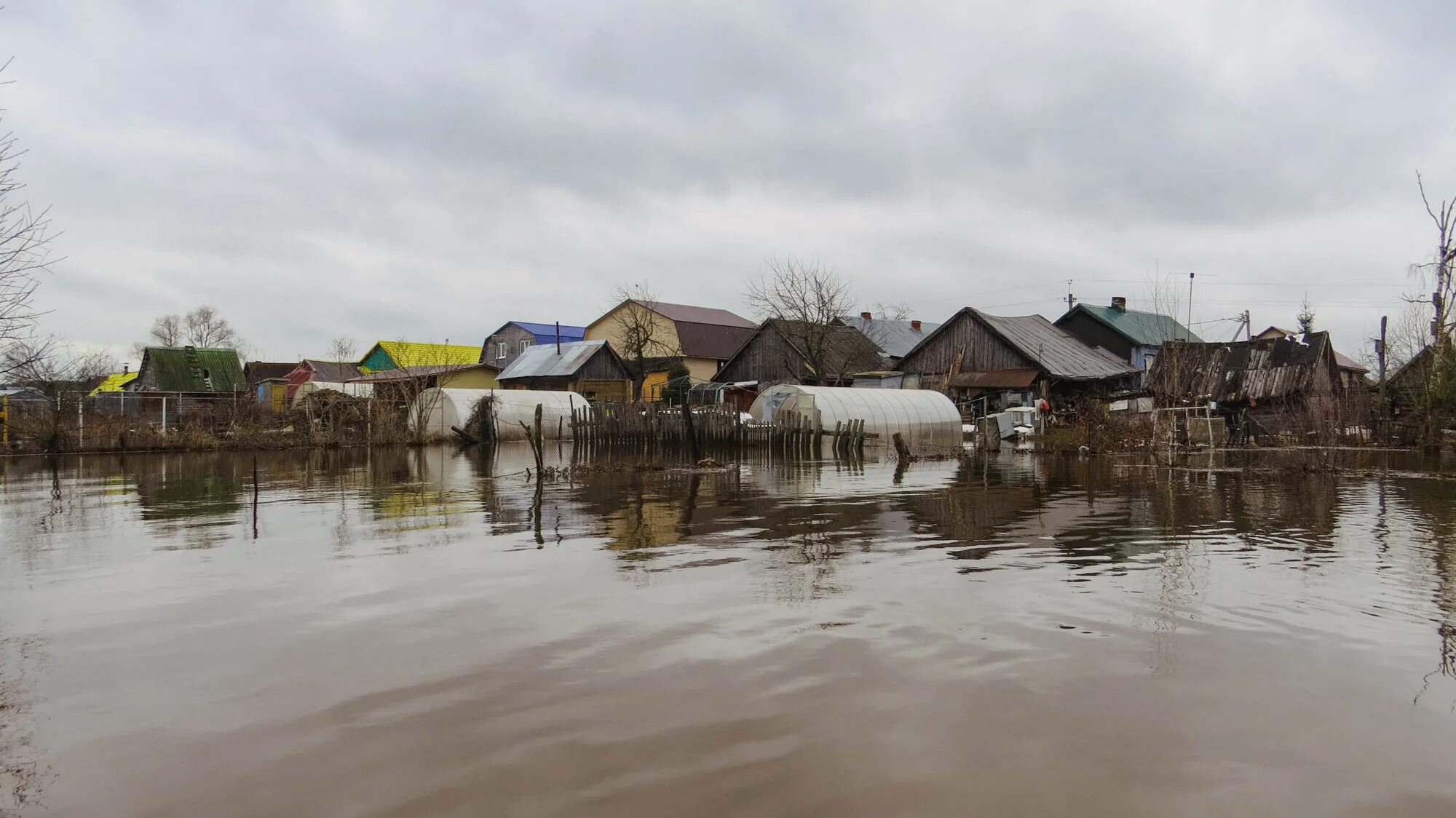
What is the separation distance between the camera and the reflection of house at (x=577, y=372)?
51062 mm

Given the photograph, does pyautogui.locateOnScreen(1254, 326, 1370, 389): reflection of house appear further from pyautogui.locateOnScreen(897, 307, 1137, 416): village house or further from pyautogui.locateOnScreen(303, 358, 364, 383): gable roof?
pyautogui.locateOnScreen(303, 358, 364, 383): gable roof

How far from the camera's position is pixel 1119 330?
44.1m

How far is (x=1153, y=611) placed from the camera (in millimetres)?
6086

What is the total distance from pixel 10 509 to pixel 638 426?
18078 mm

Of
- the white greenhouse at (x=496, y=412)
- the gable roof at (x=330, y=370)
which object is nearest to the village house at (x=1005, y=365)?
the white greenhouse at (x=496, y=412)

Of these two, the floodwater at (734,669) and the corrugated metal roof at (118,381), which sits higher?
the corrugated metal roof at (118,381)

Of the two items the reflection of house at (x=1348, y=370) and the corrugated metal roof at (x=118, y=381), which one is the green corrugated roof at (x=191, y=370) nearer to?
the corrugated metal roof at (x=118, y=381)

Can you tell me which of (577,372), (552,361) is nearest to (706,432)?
(577,372)

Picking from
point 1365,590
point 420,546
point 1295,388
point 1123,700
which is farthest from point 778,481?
point 1295,388

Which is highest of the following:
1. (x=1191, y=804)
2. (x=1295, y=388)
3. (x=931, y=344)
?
(x=931, y=344)

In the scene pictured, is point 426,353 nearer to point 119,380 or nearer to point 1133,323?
point 119,380

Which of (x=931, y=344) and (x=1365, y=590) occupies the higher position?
(x=931, y=344)

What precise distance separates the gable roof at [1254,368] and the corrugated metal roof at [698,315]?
27997mm

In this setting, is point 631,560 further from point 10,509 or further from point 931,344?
point 931,344
